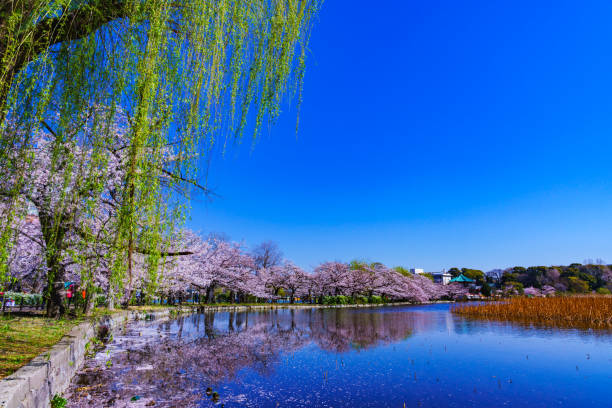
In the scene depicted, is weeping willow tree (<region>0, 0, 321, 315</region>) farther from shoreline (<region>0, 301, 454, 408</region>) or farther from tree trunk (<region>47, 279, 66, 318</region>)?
tree trunk (<region>47, 279, 66, 318</region>)

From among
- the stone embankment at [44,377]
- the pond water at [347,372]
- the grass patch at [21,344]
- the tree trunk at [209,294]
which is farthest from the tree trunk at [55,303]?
the tree trunk at [209,294]

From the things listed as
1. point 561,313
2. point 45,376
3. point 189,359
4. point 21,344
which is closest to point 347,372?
point 189,359

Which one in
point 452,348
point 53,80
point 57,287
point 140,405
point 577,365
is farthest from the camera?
point 57,287

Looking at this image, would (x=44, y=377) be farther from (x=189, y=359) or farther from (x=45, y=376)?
(x=189, y=359)

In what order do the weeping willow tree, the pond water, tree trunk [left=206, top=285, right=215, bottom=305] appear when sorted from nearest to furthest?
the weeping willow tree
the pond water
tree trunk [left=206, top=285, right=215, bottom=305]

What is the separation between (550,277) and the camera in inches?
2346

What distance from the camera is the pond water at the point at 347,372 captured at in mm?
6020

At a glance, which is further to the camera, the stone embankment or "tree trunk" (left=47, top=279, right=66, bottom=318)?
"tree trunk" (left=47, top=279, right=66, bottom=318)

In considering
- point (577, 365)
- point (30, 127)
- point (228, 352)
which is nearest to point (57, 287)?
point (228, 352)

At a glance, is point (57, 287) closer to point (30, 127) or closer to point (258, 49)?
point (30, 127)

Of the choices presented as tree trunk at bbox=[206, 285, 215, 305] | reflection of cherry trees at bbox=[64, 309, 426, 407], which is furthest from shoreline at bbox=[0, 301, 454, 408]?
tree trunk at bbox=[206, 285, 215, 305]

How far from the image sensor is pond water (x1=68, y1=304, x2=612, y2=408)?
602 centimetres

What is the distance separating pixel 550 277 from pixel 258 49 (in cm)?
7207

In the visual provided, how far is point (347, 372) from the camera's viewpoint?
7934 mm
